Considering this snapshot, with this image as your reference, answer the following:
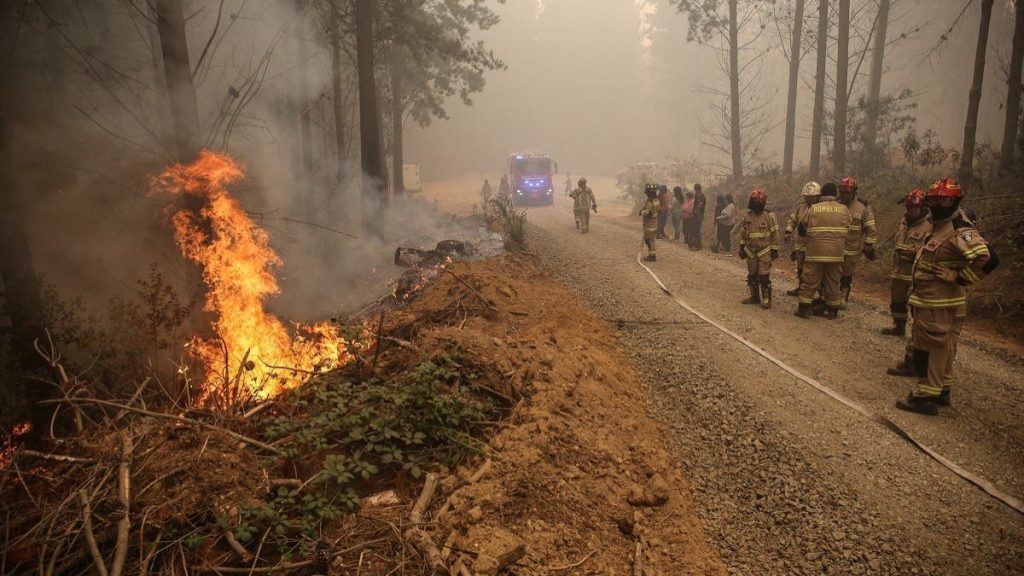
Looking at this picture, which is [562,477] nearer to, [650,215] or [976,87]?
[650,215]

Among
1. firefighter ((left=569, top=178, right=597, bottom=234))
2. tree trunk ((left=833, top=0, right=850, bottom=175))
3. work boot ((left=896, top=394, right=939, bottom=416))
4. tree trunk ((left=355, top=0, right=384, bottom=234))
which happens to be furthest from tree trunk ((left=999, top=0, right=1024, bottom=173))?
tree trunk ((left=355, top=0, right=384, bottom=234))

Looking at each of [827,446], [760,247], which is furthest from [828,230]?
[827,446]

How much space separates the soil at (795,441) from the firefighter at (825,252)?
34 cm

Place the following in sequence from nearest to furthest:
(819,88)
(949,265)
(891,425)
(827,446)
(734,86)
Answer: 1. (827,446)
2. (891,425)
3. (949,265)
4. (819,88)
5. (734,86)

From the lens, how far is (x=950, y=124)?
125ft

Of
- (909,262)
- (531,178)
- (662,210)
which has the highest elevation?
(531,178)

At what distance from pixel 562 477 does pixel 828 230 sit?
667cm

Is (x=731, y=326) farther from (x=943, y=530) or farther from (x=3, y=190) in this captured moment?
(x=3, y=190)

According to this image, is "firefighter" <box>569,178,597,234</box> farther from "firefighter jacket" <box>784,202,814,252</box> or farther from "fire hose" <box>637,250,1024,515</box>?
"fire hose" <box>637,250,1024,515</box>

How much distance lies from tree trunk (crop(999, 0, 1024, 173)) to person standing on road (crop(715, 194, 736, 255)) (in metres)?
5.64

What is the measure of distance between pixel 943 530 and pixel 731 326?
432 centimetres

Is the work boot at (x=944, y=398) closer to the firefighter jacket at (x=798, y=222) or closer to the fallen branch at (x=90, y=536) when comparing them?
the firefighter jacket at (x=798, y=222)

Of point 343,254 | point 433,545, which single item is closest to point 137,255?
point 343,254

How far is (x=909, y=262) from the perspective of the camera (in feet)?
23.1
